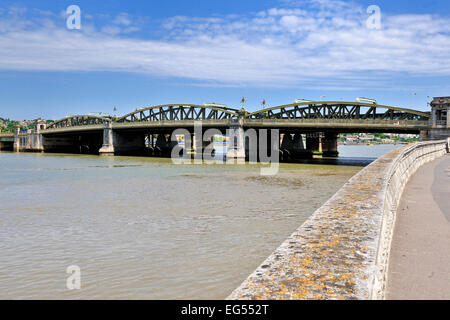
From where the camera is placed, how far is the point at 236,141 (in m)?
72.0

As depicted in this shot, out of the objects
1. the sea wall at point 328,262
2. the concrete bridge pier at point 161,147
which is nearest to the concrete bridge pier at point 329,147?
the concrete bridge pier at point 161,147

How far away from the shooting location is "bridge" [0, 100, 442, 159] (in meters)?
58.8

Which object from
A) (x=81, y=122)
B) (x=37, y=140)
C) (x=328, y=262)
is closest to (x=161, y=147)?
(x=81, y=122)

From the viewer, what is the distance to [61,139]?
12531cm

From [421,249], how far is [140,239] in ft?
29.9

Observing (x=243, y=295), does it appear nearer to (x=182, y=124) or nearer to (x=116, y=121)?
(x=182, y=124)

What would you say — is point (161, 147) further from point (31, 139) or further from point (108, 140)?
point (31, 139)

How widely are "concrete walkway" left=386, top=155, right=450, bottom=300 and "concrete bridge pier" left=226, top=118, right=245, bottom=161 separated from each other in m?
53.2

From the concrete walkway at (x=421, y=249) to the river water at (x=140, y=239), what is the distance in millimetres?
3743

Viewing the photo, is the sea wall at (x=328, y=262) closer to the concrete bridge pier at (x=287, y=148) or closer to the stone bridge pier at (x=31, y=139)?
the concrete bridge pier at (x=287, y=148)

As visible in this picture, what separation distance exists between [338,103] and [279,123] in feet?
39.0

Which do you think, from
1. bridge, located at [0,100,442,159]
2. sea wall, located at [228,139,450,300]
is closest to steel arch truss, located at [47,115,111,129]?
bridge, located at [0,100,442,159]

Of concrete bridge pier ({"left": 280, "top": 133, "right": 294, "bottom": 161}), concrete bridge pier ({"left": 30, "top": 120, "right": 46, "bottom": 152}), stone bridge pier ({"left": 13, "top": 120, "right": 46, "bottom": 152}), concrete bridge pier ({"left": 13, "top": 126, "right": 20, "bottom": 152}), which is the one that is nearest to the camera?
concrete bridge pier ({"left": 280, "top": 133, "right": 294, "bottom": 161})

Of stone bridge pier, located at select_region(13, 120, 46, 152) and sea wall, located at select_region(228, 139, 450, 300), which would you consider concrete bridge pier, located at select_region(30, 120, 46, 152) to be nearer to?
stone bridge pier, located at select_region(13, 120, 46, 152)
